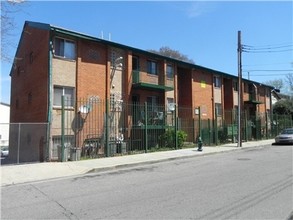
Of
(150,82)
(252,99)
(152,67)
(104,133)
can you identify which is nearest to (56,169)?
(104,133)

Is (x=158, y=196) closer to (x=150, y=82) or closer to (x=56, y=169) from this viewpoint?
(x=56, y=169)

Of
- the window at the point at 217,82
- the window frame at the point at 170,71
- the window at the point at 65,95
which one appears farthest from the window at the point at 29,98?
the window at the point at 217,82

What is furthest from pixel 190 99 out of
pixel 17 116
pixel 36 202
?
pixel 36 202

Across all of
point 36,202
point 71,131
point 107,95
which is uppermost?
point 107,95

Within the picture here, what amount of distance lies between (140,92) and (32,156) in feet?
30.4

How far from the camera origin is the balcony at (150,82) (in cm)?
2531

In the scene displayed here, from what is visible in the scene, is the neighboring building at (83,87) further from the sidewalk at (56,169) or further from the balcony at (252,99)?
the balcony at (252,99)

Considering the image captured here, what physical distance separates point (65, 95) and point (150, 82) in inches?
317

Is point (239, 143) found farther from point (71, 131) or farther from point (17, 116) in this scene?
point (17, 116)

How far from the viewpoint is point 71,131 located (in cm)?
2009

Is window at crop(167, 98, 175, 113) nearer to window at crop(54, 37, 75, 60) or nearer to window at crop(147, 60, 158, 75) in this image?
window at crop(147, 60, 158, 75)

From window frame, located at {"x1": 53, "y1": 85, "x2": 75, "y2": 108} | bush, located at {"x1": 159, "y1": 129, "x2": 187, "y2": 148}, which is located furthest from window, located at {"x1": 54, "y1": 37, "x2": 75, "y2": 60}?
bush, located at {"x1": 159, "y1": 129, "x2": 187, "y2": 148}

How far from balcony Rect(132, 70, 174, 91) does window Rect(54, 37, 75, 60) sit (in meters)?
5.26

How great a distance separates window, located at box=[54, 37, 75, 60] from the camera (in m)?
20.8
